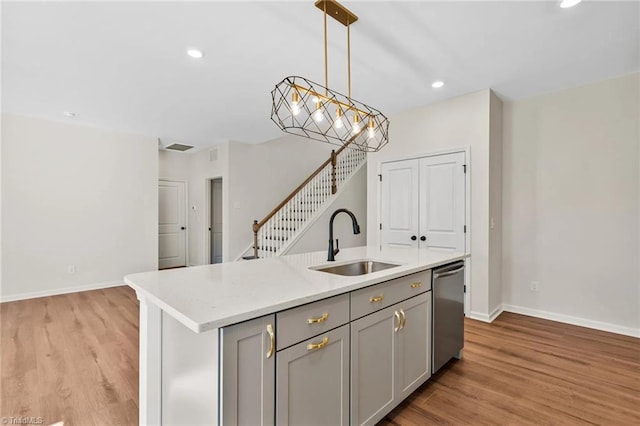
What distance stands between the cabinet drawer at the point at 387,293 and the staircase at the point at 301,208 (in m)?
3.34

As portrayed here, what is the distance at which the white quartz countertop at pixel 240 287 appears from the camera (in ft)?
3.71

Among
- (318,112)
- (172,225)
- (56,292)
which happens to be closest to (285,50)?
(318,112)

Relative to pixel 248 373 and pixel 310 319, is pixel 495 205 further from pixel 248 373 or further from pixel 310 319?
pixel 248 373

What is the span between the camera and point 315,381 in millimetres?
1408

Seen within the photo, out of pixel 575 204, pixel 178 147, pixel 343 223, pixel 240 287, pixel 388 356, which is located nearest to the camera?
pixel 240 287

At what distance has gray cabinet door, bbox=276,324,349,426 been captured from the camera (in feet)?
4.21

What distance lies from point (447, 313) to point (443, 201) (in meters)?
1.95

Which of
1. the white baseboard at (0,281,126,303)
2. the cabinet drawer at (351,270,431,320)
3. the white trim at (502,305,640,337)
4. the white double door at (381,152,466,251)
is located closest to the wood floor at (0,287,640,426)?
the white trim at (502,305,640,337)

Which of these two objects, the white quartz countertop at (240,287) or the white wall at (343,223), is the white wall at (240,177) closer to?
the white wall at (343,223)

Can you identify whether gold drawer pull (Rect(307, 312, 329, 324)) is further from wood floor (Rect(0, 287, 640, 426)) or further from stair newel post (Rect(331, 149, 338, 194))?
stair newel post (Rect(331, 149, 338, 194))

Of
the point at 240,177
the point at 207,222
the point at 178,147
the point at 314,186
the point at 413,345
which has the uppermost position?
the point at 178,147

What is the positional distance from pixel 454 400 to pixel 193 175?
679 centimetres

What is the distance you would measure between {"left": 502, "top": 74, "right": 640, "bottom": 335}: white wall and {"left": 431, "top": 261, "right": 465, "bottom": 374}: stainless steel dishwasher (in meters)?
1.87

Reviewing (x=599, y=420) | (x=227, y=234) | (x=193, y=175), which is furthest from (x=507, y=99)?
(x=193, y=175)
